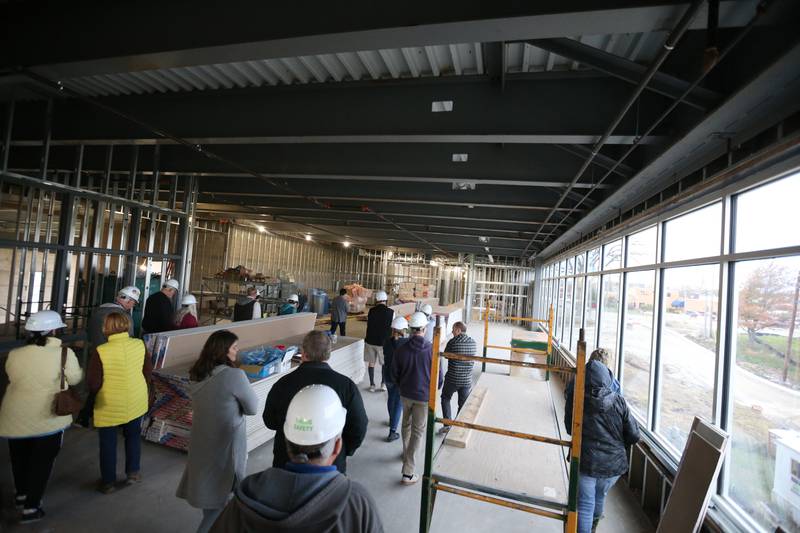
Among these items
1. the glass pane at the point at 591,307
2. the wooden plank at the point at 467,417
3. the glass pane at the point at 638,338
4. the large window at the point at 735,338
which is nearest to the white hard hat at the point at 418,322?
the wooden plank at the point at 467,417

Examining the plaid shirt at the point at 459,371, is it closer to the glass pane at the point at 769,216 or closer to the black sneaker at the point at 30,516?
the glass pane at the point at 769,216

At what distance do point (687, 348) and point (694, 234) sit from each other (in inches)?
52.8

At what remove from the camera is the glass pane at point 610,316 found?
702 centimetres

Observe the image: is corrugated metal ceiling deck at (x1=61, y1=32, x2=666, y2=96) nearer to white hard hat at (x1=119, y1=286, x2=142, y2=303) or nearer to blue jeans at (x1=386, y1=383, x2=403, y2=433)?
white hard hat at (x1=119, y1=286, x2=142, y2=303)

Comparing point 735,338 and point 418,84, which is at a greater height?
point 418,84

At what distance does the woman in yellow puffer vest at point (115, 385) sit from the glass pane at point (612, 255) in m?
7.37

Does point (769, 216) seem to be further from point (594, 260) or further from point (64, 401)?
point (594, 260)

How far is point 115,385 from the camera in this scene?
135 inches

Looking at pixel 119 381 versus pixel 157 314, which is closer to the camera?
pixel 119 381

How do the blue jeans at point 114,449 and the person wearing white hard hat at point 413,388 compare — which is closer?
the blue jeans at point 114,449

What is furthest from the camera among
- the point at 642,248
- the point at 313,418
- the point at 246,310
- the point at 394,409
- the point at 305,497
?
the point at 246,310

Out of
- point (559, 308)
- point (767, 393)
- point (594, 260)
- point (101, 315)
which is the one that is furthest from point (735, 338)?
point (559, 308)

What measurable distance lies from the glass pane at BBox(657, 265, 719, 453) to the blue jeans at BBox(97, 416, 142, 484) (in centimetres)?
577

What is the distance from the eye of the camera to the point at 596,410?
337cm
